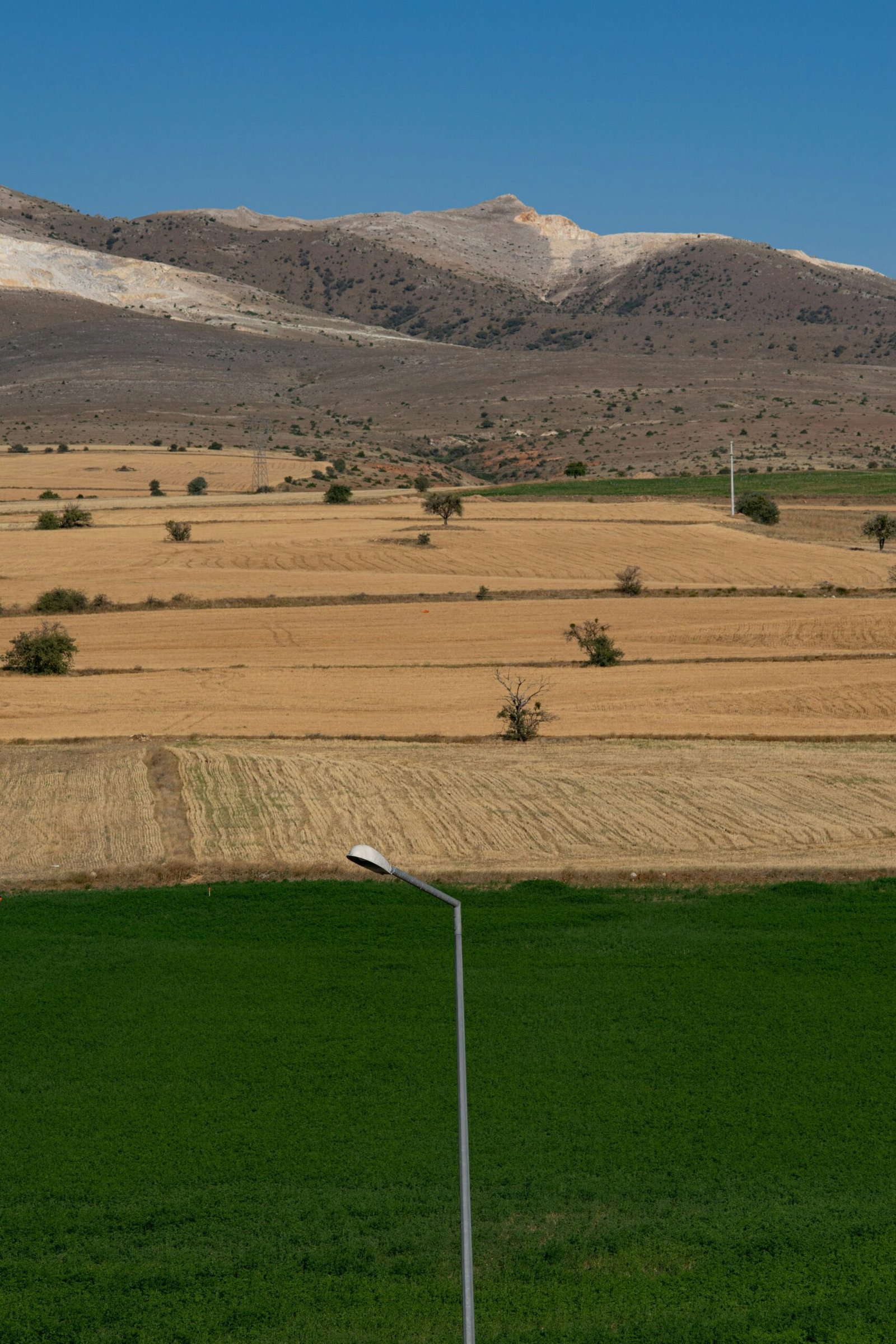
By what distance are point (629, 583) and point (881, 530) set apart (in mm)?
23265

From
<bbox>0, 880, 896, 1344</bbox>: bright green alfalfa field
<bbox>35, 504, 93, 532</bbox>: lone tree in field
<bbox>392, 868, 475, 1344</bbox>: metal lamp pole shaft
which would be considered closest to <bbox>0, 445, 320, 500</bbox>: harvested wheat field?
<bbox>35, 504, 93, 532</bbox>: lone tree in field

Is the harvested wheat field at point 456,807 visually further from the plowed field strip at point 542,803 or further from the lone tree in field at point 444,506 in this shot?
the lone tree in field at point 444,506

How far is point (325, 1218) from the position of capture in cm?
1669

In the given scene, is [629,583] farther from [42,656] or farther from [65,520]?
[65,520]

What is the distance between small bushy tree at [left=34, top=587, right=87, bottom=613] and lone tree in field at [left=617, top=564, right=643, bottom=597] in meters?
26.4

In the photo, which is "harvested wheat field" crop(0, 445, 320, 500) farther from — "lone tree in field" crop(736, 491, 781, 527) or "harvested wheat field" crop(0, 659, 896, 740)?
"harvested wheat field" crop(0, 659, 896, 740)

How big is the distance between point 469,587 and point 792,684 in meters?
26.1

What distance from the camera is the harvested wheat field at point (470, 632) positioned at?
5475 cm

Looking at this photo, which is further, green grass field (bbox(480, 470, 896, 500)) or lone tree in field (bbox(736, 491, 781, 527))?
green grass field (bbox(480, 470, 896, 500))

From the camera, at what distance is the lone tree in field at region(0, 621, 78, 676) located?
2042 inches

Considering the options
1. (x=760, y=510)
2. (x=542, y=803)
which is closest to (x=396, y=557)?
(x=760, y=510)

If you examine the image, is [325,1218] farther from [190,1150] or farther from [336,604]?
[336,604]

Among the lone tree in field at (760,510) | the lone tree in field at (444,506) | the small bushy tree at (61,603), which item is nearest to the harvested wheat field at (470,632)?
the small bushy tree at (61,603)

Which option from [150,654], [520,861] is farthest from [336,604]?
[520,861]
